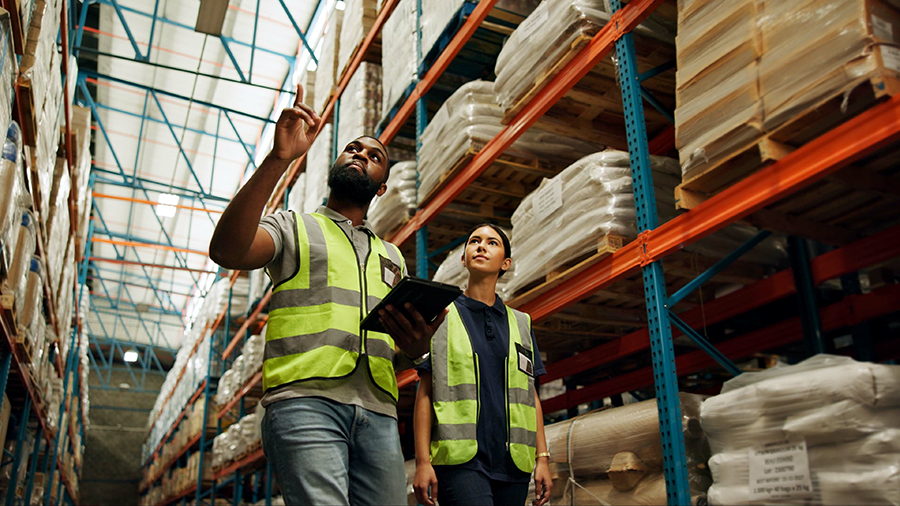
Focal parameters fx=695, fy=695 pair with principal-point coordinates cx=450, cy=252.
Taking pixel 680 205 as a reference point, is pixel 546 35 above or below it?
above

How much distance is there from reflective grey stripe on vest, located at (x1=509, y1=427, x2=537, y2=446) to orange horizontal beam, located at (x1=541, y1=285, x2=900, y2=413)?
212cm

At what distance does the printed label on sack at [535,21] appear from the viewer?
461 cm

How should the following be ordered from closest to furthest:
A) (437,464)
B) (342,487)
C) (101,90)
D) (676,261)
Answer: (342,487)
(437,464)
(676,261)
(101,90)

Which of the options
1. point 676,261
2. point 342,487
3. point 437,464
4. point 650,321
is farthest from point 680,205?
point 342,487

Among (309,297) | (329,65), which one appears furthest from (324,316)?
(329,65)

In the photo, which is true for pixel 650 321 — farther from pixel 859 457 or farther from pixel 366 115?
pixel 366 115

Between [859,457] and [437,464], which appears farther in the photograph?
[437,464]

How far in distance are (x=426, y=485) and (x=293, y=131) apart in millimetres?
1526

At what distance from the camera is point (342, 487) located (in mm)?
1886

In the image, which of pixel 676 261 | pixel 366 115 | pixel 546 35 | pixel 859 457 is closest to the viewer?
pixel 859 457

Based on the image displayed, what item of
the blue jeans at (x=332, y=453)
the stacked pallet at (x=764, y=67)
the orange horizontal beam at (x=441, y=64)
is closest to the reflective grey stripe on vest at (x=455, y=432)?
the blue jeans at (x=332, y=453)

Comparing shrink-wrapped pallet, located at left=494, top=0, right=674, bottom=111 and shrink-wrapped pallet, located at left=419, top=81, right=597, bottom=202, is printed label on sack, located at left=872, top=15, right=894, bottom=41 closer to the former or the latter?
shrink-wrapped pallet, located at left=494, top=0, right=674, bottom=111

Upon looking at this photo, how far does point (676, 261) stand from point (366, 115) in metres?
4.23

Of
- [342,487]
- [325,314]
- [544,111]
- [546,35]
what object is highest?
[546,35]
